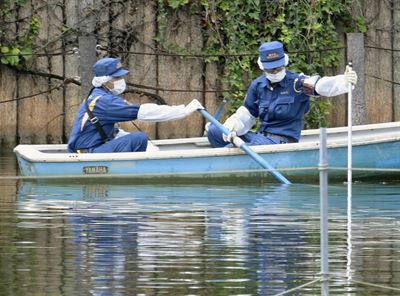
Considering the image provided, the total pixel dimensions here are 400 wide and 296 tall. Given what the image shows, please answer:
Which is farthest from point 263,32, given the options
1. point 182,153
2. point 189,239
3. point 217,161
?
point 189,239

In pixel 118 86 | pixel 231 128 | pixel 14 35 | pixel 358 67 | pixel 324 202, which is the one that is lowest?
pixel 324 202

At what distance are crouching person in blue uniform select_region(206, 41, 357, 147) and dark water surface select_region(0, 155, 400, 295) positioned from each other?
0.82 m

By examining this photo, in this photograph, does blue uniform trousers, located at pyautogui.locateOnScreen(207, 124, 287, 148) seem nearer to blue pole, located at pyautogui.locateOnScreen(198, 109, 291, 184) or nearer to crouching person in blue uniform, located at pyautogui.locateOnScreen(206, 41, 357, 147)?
crouching person in blue uniform, located at pyautogui.locateOnScreen(206, 41, 357, 147)

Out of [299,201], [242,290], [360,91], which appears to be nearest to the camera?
[242,290]

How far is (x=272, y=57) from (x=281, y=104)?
1.70ft

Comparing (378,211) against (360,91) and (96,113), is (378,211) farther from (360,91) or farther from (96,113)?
(360,91)

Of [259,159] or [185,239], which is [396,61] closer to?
[259,159]

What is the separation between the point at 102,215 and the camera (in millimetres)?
12969

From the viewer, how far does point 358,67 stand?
61.2 ft

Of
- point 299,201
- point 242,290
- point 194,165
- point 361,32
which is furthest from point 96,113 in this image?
point 242,290

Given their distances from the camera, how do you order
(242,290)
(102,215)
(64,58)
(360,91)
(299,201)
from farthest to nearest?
(64,58)
(360,91)
(299,201)
(102,215)
(242,290)

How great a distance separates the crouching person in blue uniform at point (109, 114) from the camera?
627 inches

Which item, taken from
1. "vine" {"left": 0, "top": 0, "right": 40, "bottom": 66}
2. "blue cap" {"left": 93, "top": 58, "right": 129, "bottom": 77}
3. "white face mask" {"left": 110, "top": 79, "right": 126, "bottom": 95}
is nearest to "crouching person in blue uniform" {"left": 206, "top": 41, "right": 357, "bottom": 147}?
"white face mask" {"left": 110, "top": 79, "right": 126, "bottom": 95}

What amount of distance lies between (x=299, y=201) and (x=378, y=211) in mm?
1167
